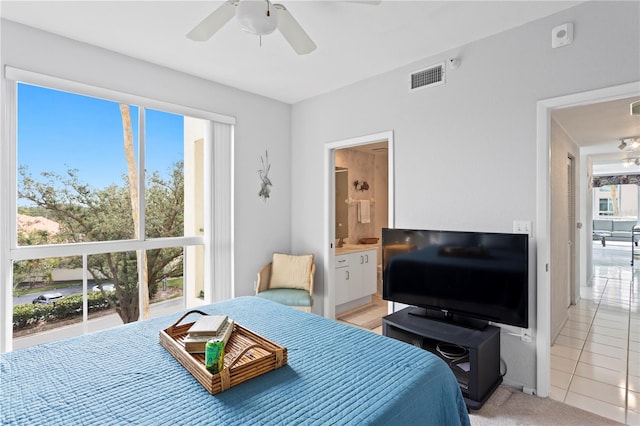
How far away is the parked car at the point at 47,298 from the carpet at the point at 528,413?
10.9ft

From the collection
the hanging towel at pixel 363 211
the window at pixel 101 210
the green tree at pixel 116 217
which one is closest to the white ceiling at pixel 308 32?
the window at pixel 101 210

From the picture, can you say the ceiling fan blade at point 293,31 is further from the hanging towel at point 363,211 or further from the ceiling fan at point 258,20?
the hanging towel at point 363,211

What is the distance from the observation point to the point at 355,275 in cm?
435

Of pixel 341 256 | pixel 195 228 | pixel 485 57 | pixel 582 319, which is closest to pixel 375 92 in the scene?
pixel 485 57

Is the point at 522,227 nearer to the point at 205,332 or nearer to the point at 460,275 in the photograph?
the point at 460,275

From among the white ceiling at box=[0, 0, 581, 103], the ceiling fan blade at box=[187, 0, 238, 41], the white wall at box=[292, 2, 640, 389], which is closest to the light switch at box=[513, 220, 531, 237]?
the white wall at box=[292, 2, 640, 389]

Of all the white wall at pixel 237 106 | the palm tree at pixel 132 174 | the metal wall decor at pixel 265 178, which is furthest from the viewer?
the metal wall decor at pixel 265 178

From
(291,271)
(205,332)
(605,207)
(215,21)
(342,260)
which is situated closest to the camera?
(205,332)

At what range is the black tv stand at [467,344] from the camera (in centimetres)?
217

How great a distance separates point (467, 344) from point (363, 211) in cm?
315

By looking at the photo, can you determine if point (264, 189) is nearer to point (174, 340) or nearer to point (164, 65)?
point (164, 65)

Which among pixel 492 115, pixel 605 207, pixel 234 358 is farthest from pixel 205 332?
pixel 605 207

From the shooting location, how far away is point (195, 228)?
11.8ft

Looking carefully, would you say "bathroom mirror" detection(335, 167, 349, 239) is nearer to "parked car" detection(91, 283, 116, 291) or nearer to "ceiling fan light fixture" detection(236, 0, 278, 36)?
"parked car" detection(91, 283, 116, 291)
